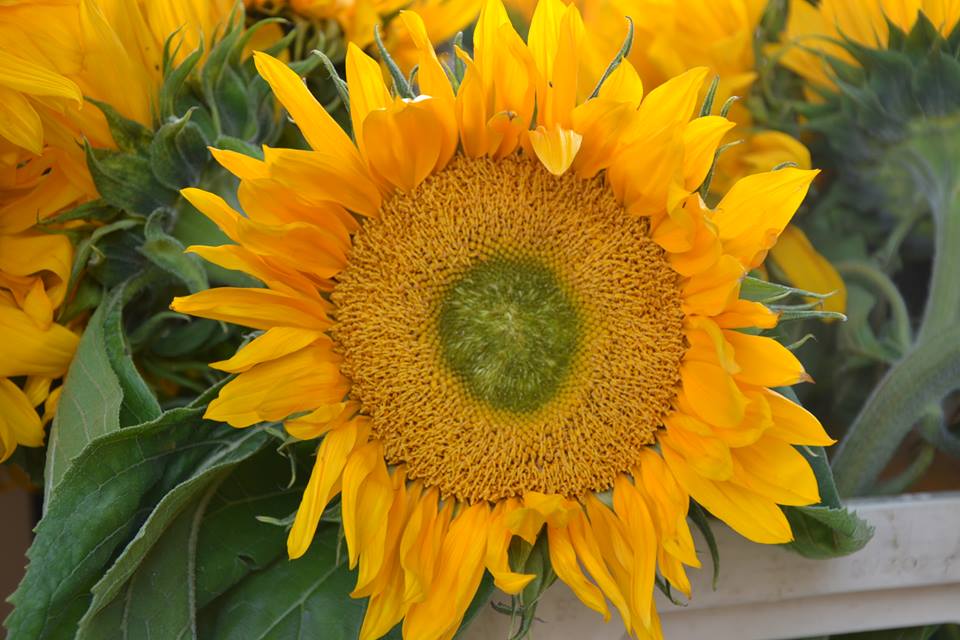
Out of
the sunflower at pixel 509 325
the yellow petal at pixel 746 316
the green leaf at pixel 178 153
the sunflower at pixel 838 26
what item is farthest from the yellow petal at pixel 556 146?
the sunflower at pixel 838 26

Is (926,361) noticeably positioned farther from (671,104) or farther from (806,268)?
(671,104)

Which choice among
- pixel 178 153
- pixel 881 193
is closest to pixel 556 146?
pixel 178 153

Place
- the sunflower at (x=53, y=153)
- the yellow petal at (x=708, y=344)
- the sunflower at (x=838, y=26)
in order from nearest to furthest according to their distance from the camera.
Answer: the yellow petal at (x=708, y=344) < the sunflower at (x=53, y=153) < the sunflower at (x=838, y=26)

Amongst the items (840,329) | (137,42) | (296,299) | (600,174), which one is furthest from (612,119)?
(840,329)

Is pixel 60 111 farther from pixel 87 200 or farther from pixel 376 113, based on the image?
pixel 376 113

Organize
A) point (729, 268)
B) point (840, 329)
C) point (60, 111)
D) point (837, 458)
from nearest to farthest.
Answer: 1. point (729, 268)
2. point (60, 111)
3. point (837, 458)
4. point (840, 329)

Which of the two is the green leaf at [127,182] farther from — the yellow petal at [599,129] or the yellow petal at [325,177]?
the yellow petal at [599,129]

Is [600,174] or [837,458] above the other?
[600,174]

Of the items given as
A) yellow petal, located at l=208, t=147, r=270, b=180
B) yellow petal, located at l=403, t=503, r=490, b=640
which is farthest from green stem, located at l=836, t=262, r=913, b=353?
yellow petal, located at l=208, t=147, r=270, b=180
